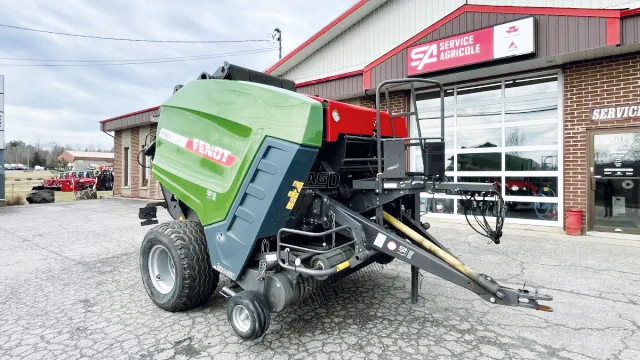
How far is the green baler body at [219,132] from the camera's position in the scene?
116 inches

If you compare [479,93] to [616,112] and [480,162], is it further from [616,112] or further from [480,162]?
[616,112]

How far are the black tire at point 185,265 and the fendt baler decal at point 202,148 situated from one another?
2.49ft

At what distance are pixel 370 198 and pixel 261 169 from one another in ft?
3.51

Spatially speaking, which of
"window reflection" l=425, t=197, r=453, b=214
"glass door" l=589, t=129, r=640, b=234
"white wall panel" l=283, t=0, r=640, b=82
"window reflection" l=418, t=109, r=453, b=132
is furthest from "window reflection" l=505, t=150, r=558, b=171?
"white wall panel" l=283, t=0, r=640, b=82

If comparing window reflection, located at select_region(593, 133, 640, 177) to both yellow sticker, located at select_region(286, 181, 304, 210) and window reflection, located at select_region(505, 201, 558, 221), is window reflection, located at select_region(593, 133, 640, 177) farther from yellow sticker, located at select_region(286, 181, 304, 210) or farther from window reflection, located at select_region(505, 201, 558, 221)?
yellow sticker, located at select_region(286, 181, 304, 210)

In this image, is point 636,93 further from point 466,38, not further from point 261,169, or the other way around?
point 261,169

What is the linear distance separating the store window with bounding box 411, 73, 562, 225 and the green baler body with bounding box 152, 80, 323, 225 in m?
5.56

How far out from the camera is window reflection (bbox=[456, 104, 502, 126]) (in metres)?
8.57

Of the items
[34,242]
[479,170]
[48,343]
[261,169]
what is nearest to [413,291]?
[261,169]

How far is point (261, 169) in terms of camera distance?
9.92 feet

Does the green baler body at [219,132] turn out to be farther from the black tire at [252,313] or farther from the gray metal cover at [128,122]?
the gray metal cover at [128,122]

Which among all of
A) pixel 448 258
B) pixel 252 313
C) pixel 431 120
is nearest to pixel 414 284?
pixel 448 258

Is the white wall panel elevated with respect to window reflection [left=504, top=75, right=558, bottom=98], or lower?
elevated

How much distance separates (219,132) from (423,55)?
6300mm
